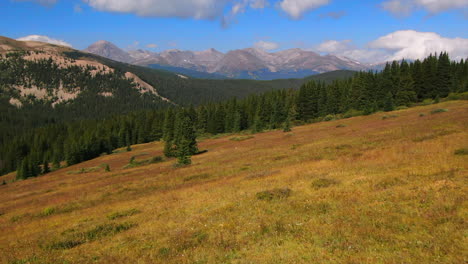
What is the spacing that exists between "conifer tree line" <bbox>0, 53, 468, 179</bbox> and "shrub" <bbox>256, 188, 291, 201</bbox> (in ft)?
92.2

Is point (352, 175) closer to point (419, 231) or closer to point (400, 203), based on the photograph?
point (400, 203)

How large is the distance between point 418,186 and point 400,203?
2.32 meters

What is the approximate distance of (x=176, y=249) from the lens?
34.5ft

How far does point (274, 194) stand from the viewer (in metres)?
15.7

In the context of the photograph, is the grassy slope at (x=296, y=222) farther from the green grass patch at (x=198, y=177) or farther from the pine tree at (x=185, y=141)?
the pine tree at (x=185, y=141)

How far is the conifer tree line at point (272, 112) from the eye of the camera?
270 ft

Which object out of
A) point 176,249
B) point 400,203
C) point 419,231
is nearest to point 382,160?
point 400,203

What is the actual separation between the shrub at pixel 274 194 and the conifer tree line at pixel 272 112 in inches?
1107

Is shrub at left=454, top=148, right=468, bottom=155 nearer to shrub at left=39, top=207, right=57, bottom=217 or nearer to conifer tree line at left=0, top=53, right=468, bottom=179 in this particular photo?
shrub at left=39, top=207, right=57, bottom=217

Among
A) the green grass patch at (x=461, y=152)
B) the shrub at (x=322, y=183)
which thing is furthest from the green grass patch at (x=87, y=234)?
the green grass patch at (x=461, y=152)

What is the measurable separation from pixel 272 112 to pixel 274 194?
9582cm

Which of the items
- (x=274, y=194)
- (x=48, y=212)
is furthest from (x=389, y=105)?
(x=48, y=212)

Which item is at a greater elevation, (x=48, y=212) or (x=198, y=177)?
(x=198, y=177)

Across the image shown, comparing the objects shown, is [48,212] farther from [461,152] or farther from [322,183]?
[461,152]
